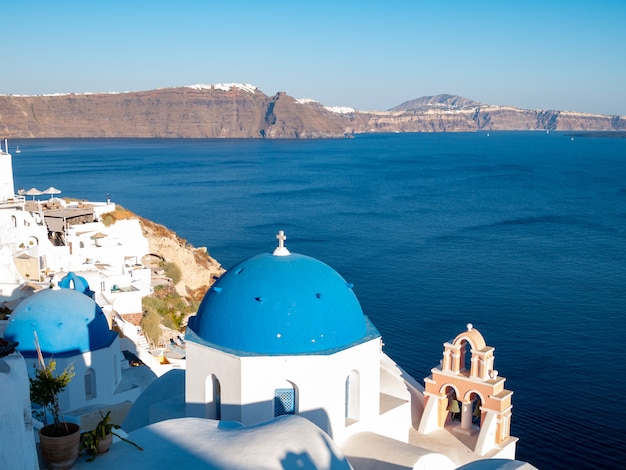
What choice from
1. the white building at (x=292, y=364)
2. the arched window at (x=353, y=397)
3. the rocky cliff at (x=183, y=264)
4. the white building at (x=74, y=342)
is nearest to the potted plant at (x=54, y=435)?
the white building at (x=292, y=364)

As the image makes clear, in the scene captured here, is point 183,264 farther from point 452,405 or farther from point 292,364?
point 292,364

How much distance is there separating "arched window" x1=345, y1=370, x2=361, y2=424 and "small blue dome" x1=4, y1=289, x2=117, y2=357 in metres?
6.04

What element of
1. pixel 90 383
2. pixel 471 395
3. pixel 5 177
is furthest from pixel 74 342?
pixel 5 177

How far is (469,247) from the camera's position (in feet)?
137

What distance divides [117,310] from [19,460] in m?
17.3

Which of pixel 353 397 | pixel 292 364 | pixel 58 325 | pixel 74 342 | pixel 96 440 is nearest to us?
pixel 96 440

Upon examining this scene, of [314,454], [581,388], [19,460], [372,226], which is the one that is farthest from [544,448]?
[372,226]

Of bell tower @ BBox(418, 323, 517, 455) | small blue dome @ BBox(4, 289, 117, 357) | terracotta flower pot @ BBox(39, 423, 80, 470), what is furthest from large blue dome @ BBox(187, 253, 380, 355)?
small blue dome @ BBox(4, 289, 117, 357)

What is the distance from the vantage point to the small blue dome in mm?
12734

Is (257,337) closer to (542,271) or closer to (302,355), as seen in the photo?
(302,355)

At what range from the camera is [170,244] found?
32.3 meters

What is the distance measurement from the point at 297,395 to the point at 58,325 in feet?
19.8

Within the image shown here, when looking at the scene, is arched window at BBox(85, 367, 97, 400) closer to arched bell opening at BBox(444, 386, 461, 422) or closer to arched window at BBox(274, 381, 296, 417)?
arched window at BBox(274, 381, 296, 417)

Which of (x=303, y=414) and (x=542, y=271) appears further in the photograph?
(x=542, y=271)
